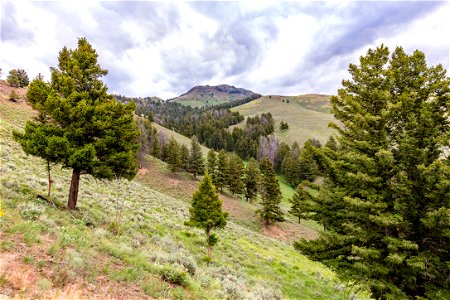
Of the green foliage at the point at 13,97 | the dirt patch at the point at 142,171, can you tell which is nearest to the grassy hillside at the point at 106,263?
the dirt patch at the point at 142,171

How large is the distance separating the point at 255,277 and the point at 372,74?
13.6 meters

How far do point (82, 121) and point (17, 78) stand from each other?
74892 millimetres

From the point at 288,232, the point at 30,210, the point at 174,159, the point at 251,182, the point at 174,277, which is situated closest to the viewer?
the point at 174,277

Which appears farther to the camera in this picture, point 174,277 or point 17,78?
point 17,78

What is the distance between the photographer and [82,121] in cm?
1437

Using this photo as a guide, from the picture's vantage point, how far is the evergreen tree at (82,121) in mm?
13930

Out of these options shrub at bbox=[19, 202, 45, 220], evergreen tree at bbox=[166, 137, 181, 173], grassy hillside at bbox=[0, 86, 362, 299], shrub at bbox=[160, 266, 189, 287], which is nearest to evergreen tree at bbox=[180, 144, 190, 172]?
evergreen tree at bbox=[166, 137, 181, 173]

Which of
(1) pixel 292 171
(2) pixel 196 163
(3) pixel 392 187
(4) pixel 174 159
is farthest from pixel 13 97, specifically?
(1) pixel 292 171

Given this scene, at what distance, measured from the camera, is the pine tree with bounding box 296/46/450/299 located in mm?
9250

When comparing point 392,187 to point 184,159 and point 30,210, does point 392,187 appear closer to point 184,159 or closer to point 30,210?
point 30,210

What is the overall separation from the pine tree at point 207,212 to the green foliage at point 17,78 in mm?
74747

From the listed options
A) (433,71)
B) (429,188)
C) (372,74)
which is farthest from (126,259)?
(433,71)

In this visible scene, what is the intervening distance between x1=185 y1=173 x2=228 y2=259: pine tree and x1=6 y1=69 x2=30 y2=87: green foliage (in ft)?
245

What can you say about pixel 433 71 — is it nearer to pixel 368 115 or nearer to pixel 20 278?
pixel 368 115
